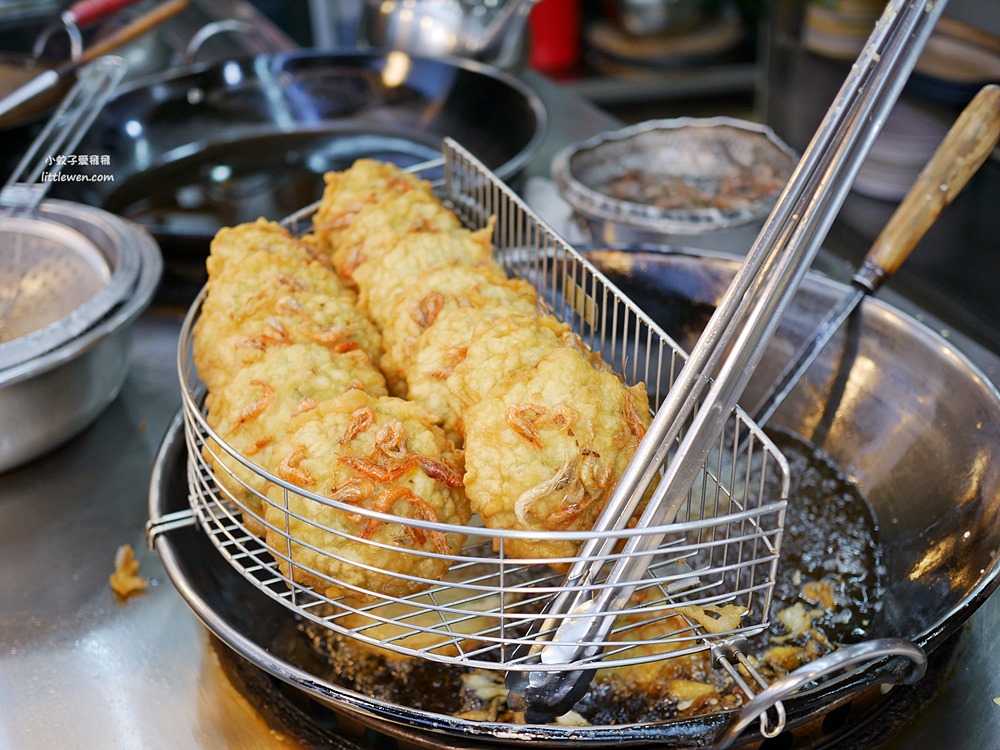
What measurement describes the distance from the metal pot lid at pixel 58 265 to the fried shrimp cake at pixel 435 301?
720 mm

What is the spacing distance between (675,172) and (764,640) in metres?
1.88

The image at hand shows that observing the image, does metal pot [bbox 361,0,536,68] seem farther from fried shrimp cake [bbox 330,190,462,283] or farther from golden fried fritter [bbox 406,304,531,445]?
golden fried fritter [bbox 406,304,531,445]

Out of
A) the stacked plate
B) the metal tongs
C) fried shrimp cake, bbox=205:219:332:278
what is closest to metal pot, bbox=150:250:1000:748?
the metal tongs

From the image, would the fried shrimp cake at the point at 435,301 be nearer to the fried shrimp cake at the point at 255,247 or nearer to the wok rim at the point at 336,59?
the fried shrimp cake at the point at 255,247

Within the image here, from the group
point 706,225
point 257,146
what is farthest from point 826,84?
point 257,146

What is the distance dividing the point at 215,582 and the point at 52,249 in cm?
113

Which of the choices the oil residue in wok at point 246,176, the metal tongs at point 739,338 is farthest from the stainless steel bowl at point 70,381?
the metal tongs at point 739,338

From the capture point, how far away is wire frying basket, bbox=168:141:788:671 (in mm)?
1147

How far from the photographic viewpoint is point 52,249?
224 centimetres

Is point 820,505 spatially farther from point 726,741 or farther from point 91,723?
point 91,723

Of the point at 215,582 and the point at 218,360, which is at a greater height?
the point at 218,360

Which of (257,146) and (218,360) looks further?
(257,146)

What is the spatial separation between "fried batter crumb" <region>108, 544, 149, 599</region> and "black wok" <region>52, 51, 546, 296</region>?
125 cm

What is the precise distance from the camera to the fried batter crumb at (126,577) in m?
1.72
